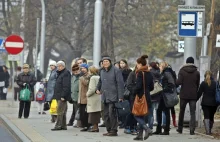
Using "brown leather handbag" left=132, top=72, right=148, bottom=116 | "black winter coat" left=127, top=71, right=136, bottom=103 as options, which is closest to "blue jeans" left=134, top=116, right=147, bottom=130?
"brown leather handbag" left=132, top=72, right=148, bottom=116

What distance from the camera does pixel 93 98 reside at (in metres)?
18.1

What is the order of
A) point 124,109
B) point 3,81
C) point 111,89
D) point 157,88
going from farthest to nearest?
point 3,81 → point 124,109 → point 157,88 → point 111,89

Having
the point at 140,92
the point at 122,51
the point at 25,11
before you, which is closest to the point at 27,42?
the point at 25,11

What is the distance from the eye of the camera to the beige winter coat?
18.0 meters

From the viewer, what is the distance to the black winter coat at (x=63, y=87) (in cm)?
1850

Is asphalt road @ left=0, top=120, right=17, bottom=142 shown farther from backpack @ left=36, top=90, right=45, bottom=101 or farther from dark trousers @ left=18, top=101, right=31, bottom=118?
backpack @ left=36, top=90, right=45, bottom=101

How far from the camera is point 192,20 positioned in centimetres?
1812

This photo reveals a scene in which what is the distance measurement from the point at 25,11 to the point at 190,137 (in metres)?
30.0

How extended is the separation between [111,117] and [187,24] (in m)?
3.09

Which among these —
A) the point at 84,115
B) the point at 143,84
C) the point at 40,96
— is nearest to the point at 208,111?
the point at 143,84

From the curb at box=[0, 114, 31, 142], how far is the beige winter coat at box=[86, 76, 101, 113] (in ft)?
5.93

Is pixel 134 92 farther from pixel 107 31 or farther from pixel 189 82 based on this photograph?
pixel 107 31

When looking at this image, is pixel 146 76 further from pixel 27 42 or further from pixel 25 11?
pixel 27 42

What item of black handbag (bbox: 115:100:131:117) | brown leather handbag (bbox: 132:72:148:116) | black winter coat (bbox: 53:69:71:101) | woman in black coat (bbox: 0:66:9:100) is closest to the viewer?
brown leather handbag (bbox: 132:72:148:116)
